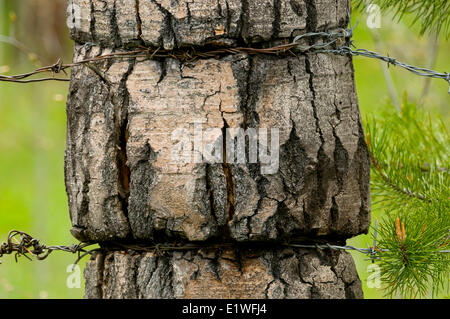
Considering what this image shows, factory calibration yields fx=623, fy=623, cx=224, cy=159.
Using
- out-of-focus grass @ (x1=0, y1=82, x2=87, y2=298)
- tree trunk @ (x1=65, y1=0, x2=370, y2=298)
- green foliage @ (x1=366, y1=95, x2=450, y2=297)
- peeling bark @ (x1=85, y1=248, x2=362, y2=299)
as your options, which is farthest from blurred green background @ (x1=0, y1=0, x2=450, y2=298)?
peeling bark @ (x1=85, y1=248, x2=362, y2=299)

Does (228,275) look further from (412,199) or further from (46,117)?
(46,117)

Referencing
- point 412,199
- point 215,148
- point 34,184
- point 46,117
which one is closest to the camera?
point 215,148

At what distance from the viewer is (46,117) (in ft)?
20.3

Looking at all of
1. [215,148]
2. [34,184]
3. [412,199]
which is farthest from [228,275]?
[34,184]

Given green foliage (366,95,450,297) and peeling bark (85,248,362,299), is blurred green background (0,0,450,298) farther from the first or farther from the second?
peeling bark (85,248,362,299)

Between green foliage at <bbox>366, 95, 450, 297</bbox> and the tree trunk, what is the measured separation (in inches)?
5.3

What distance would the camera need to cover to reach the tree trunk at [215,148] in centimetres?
134

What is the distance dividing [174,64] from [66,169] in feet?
1.22

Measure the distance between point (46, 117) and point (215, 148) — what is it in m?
5.17

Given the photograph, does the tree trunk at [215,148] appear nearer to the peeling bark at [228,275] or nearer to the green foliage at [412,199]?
the peeling bark at [228,275]

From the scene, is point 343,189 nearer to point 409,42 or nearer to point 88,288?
point 88,288

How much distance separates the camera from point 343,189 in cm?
142

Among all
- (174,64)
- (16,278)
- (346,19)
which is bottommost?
(16,278)
